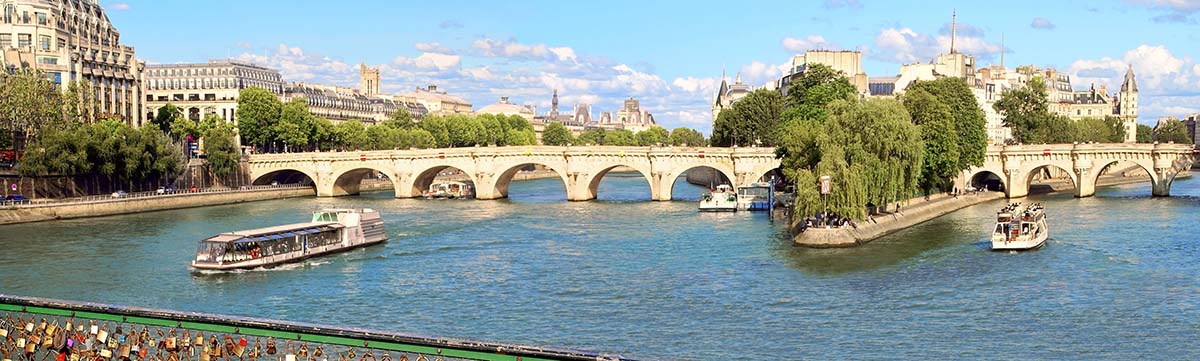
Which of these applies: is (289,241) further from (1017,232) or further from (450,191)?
(450,191)

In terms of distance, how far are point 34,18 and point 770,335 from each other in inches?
3460

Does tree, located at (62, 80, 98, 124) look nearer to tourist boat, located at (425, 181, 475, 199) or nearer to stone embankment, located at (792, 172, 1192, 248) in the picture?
tourist boat, located at (425, 181, 475, 199)

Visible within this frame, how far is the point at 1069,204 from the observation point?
8512cm

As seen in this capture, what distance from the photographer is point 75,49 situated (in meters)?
109

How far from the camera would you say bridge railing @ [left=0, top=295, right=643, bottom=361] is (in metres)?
24.1

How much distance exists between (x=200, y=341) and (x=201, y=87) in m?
130

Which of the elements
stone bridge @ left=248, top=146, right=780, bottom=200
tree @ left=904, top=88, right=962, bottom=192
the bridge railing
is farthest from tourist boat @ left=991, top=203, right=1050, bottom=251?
the bridge railing

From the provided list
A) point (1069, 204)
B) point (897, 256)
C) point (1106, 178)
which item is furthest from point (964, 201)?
point (1106, 178)

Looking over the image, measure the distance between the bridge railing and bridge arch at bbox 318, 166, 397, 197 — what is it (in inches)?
2828

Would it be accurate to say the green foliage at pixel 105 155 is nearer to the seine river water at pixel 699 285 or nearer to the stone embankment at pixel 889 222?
the seine river water at pixel 699 285

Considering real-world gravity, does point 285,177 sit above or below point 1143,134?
below

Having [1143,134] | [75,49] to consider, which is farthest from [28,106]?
[1143,134]

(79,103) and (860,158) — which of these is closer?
(860,158)

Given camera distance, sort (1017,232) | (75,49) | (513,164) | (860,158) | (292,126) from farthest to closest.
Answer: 1. (292,126)
2. (75,49)
3. (513,164)
4. (860,158)
5. (1017,232)
